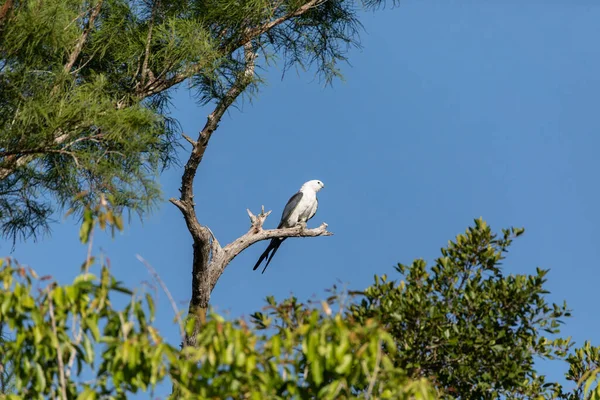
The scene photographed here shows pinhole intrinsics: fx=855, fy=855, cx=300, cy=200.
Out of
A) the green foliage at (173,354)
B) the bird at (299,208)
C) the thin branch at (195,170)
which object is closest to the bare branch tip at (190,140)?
the thin branch at (195,170)

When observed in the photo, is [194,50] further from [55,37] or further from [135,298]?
[135,298]

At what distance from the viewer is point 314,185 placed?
34.0ft

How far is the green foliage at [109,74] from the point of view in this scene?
6867mm

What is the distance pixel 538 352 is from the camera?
5125mm

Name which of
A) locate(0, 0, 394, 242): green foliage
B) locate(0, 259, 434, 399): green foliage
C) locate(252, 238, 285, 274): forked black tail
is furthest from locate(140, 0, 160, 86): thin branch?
locate(0, 259, 434, 399): green foliage

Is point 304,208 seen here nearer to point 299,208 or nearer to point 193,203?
point 299,208

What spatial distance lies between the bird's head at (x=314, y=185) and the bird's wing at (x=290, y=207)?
0.25 meters

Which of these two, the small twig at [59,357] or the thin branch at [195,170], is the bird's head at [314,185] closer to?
the thin branch at [195,170]

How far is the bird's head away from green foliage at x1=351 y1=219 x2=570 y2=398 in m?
5.20

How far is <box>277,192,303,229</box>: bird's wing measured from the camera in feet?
32.6

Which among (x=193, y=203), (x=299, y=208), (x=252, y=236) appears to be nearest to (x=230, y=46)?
(x=193, y=203)

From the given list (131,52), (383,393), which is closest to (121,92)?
(131,52)

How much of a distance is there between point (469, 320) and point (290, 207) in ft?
16.7

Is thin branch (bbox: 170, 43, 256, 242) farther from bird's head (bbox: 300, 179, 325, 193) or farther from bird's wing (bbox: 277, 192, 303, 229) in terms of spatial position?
bird's head (bbox: 300, 179, 325, 193)
